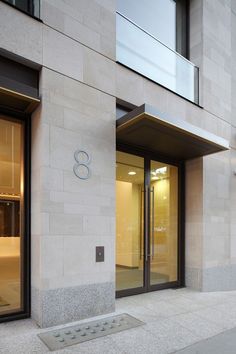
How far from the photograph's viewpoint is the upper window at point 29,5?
489 centimetres

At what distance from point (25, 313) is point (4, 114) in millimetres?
3113

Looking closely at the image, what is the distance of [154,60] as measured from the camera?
6.91 meters

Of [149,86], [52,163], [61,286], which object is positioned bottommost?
[61,286]

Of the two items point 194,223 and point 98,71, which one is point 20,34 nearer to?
point 98,71

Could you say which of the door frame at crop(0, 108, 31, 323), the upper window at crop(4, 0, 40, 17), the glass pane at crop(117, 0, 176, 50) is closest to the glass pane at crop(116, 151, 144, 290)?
the door frame at crop(0, 108, 31, 323)

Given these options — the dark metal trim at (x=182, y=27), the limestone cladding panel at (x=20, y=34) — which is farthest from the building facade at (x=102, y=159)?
the dark metal trim at (x=182, y=27)

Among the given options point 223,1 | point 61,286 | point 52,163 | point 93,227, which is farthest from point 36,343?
point 223,1

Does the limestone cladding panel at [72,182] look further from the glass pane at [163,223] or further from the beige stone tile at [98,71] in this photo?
the glass pane at [163,223]

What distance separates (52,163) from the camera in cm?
474

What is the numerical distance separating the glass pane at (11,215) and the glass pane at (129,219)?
7.01ft

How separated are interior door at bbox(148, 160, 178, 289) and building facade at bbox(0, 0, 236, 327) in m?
0.03

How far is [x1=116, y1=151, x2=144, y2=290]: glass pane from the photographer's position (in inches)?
255

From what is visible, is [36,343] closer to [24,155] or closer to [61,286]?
[61,286]

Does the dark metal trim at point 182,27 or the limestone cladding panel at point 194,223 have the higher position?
the dark metal trim at point 182,27
